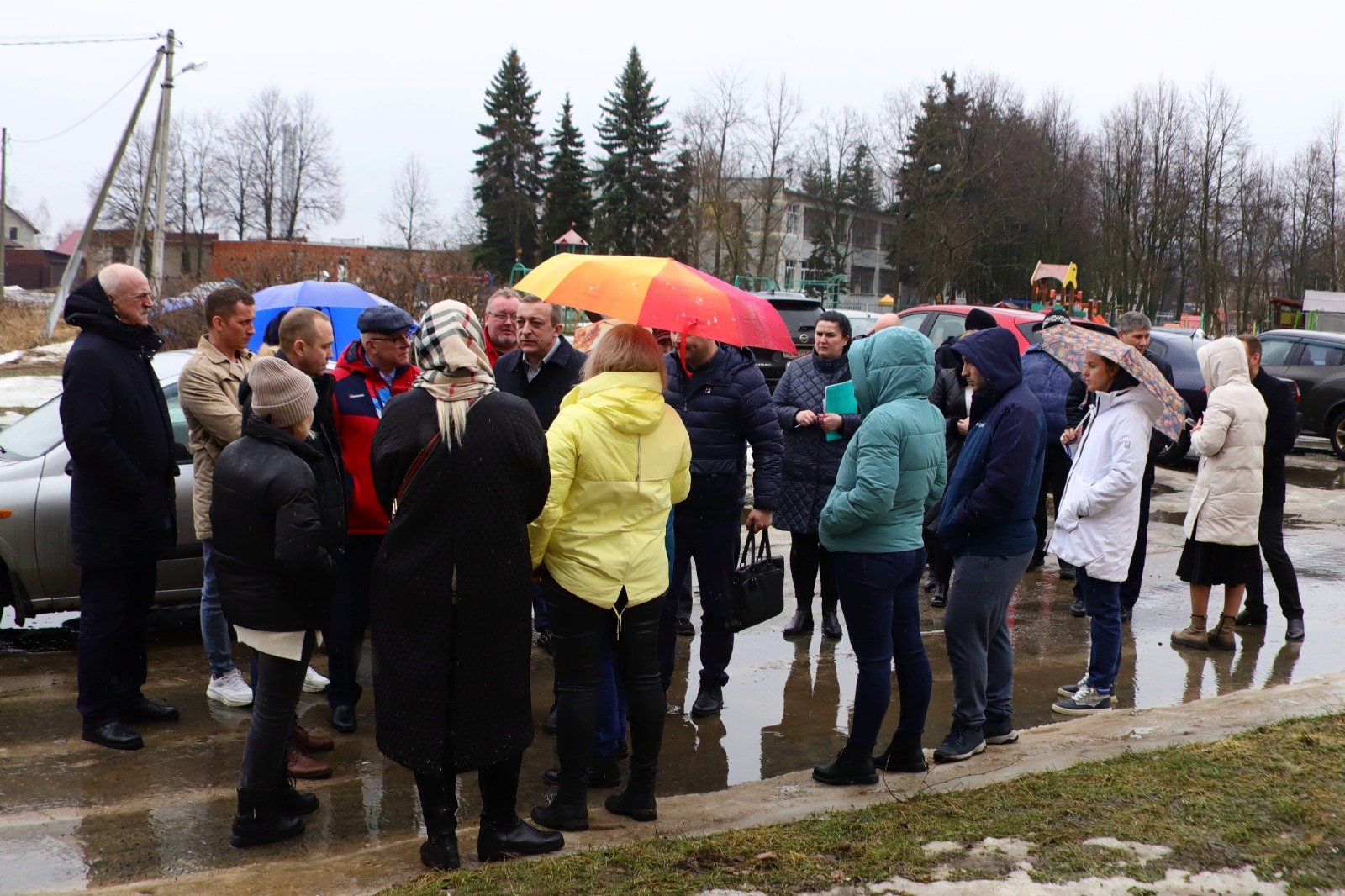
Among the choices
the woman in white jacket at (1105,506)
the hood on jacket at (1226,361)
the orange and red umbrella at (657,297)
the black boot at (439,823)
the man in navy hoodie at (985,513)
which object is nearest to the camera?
the black boot at (439,823)

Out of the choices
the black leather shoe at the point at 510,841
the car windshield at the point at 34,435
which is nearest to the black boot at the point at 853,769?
the black leather shoe at the point at 510,841

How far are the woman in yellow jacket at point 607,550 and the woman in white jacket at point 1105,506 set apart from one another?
8.42 ft

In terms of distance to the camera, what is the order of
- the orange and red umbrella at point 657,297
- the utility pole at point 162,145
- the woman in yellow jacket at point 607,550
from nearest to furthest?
the woman in yellow jacket at point 607,550
the orange and red umbrella at point 657,297
the utility pole at point 162,145

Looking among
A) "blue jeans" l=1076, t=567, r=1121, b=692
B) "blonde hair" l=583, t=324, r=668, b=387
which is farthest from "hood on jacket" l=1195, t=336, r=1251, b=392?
"blonde hair" l=583, t=324, r=668, b=387

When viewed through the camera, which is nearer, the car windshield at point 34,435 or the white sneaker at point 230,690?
the white sneaker at point 230,690

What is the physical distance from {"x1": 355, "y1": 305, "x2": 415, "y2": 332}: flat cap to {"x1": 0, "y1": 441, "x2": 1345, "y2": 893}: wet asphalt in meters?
1.78

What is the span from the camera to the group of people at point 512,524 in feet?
12.1

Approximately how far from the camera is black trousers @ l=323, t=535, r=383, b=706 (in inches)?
209

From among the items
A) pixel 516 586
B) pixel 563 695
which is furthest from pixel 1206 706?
pixel 516 586

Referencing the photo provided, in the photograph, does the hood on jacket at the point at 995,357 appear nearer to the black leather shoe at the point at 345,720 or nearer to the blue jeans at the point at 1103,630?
the blue jeans at the point at 1103,630

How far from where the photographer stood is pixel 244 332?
5281mm

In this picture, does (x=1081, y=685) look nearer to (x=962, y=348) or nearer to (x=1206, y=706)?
(x=1206, y=706)

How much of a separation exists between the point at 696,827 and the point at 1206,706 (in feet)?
10.1

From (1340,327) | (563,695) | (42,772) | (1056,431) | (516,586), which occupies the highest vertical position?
(1340,327)
